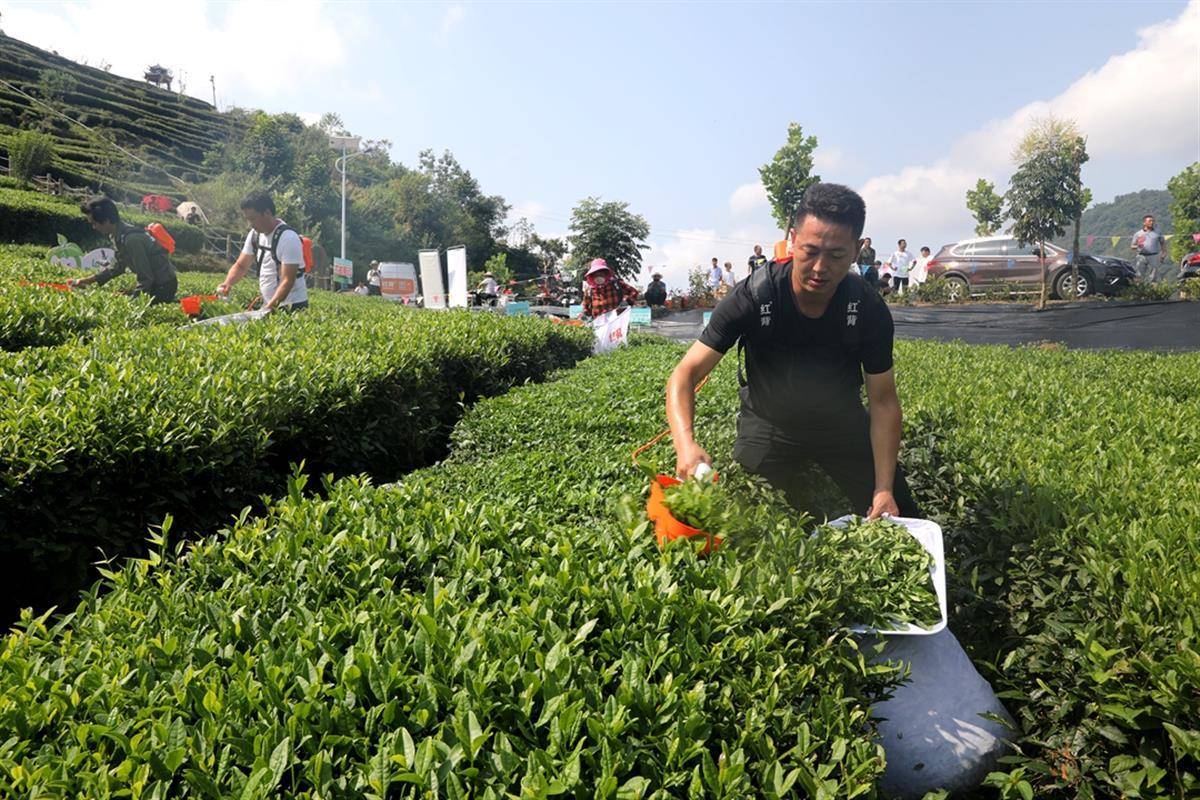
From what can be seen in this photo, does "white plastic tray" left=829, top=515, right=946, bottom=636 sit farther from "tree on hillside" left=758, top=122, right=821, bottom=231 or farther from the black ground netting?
"tree on hillside" left=758, top=122, right=821, bottom=231

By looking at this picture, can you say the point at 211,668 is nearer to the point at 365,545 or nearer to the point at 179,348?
the point at 365,545

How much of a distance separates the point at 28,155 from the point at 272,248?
147 ft

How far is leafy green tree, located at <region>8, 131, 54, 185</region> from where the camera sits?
134 feet

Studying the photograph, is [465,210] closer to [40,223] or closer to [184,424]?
[40,223]

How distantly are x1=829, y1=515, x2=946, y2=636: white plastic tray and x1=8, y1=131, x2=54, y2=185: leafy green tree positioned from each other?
159 feet

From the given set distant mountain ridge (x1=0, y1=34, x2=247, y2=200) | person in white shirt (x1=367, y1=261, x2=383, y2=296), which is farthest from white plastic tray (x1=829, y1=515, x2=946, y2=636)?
distant mountain ridge (x1=0, y1=34, x2=247, y2=200)

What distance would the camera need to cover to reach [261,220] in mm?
7062

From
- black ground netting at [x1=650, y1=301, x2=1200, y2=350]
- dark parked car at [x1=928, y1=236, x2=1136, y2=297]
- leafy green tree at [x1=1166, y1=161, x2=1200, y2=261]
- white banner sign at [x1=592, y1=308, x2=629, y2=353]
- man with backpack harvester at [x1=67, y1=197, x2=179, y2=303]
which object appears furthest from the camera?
leafy green tree at [x1=1166, y1=161, x2=1200, y2=261]

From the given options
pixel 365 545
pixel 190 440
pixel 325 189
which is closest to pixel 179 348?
pixel 190 440

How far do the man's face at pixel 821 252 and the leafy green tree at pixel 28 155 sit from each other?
1881 inches

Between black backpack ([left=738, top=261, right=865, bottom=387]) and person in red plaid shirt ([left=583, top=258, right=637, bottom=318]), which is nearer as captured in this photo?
black backpack ([left=738, top=261, right=865, bottom=387])

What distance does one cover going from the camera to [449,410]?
669 centimetres

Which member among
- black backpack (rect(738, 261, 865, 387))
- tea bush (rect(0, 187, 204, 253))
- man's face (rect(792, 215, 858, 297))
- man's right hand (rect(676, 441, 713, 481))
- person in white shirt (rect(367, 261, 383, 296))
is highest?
tea bush (rect(0, 187, 204, 253))

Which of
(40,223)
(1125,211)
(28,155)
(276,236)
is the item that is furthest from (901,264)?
(1125,211)
